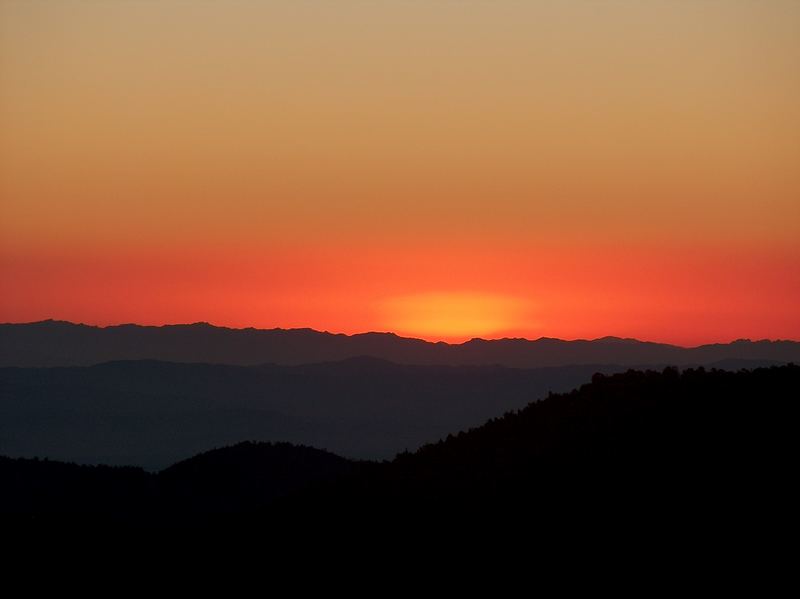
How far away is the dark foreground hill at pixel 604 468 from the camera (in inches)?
1147

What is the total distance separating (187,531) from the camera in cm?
3831

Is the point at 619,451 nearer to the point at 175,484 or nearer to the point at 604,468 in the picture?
the point at 604,468

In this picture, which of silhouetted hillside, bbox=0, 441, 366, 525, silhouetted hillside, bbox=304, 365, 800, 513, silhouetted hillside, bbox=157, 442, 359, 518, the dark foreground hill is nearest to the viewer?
the dark foreground hill

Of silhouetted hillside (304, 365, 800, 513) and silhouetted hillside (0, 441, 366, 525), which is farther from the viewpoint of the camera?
silhouetted hillside (0, 441, 366, 525)

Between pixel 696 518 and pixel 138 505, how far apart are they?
111 feet

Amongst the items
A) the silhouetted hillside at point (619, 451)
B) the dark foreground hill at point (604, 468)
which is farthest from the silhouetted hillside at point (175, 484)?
the silhouetted hillside at point (619, 451)

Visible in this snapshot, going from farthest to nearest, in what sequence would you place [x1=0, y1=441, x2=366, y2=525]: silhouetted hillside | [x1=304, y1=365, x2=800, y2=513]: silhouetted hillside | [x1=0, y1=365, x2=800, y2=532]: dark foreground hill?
[x1=0, y1=441, x2=366, y2=525]: silhouetted hillside
[x1=304, y1=365, x2=800, y2=513]: silhouetted hillside
[x1=0, y1=365, x2=800, y2=532]: dark foreground hill

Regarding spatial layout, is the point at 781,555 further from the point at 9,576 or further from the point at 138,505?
the point at 138,505

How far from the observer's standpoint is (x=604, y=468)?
105 ft

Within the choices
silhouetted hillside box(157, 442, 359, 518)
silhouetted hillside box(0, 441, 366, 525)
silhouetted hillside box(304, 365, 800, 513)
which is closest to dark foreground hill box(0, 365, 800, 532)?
silhouetted hillside box(304, 365, 800, 513)

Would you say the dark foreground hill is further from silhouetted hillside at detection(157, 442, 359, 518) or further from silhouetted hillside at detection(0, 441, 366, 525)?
silhouetted hillside at detection(157, 442, 359, 518)

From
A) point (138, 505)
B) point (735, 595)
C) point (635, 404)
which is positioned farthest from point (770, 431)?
point (138, 505)

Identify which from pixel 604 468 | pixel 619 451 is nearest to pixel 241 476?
pixel 619 451

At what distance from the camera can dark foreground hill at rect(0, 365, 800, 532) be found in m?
29.1
